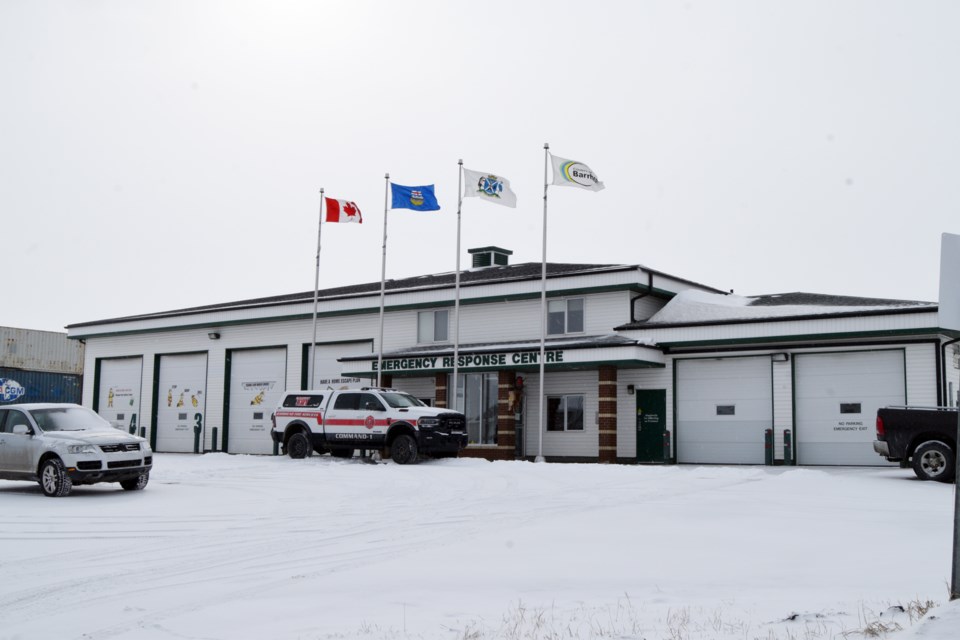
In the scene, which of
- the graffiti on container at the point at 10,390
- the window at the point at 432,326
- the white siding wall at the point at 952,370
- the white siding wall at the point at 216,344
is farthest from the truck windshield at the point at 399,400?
the graffiti on container at the point at 10,390

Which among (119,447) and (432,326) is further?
(432,326)

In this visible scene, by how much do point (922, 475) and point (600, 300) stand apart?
13038mm

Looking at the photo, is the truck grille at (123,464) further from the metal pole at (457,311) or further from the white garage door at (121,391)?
the white garage door at (121,391)

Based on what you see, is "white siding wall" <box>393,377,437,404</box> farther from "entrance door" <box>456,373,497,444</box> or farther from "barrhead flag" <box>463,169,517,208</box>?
"barrhead flag" <box>463,169,517,208</box>

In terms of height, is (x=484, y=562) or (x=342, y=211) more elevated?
(x=342, y=211)

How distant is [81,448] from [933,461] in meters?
15.6

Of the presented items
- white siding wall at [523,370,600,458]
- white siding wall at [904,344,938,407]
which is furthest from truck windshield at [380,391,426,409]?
white siding wall at [904,344,938,407]

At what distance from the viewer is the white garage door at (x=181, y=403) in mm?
40062

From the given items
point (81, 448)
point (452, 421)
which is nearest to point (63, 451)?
point (81, 448)

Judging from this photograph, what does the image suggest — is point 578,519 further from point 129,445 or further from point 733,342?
point 733,342

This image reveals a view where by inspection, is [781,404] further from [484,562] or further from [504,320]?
[484,562]

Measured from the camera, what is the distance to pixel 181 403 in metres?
40.9

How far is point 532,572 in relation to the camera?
978 centimetres

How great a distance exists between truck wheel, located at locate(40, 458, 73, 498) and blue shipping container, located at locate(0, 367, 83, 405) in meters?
35.6
